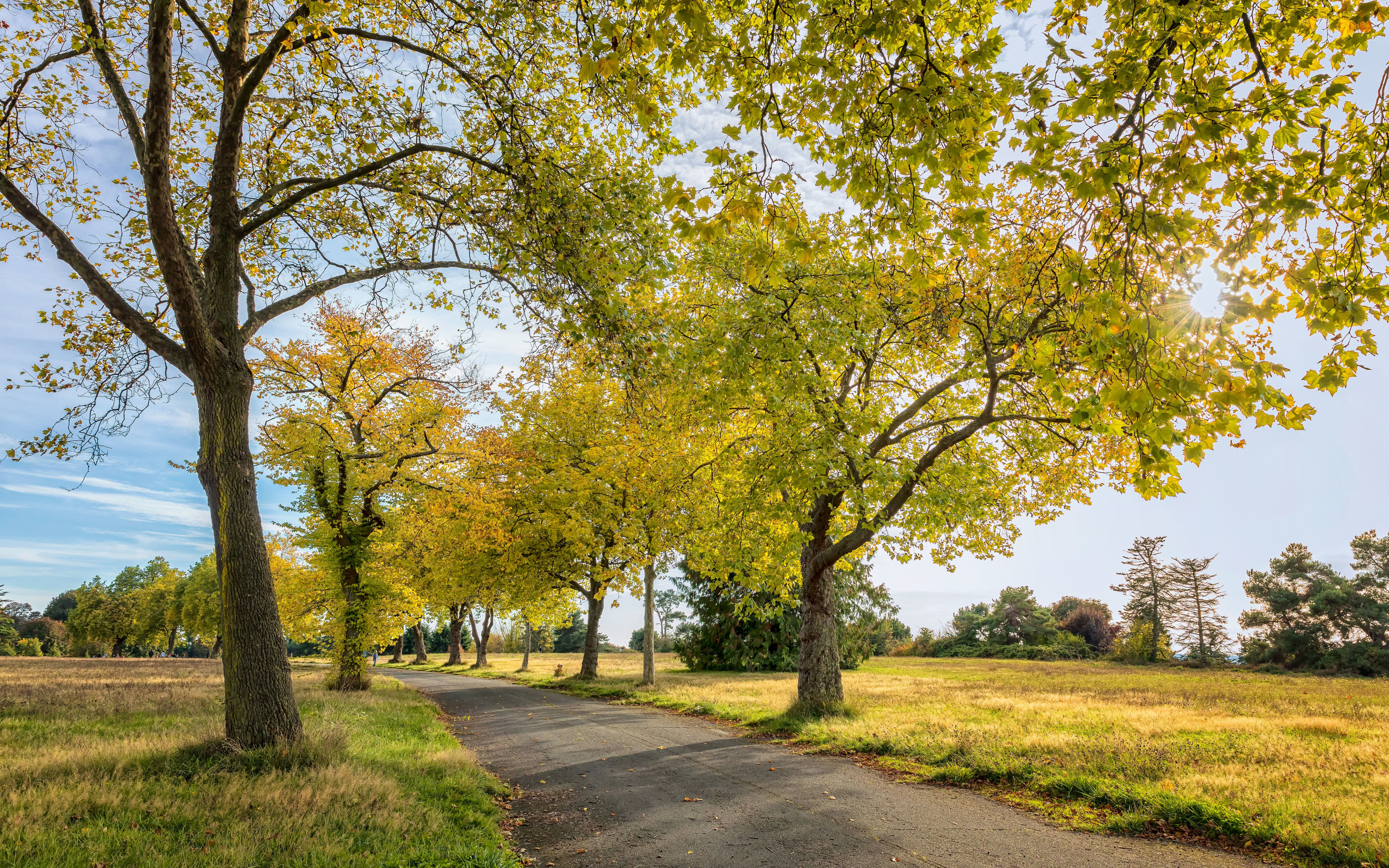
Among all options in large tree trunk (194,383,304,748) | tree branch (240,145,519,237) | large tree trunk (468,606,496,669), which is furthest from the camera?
large tree trunk (468,606,496,669)

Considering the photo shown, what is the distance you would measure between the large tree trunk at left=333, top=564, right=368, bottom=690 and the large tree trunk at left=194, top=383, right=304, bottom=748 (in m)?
10.7

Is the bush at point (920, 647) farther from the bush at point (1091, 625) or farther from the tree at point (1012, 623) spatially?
the bush at point (1091, 625)

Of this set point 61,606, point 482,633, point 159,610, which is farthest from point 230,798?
point 61,606

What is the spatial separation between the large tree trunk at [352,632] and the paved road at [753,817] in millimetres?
8387

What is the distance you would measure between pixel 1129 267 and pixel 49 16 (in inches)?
534

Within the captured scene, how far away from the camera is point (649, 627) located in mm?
21875

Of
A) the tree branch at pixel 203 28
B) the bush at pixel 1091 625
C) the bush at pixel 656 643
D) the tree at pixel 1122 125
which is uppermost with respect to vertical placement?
the tree branch at pixel 203 28

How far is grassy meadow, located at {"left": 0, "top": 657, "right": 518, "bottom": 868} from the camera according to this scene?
4570 mm

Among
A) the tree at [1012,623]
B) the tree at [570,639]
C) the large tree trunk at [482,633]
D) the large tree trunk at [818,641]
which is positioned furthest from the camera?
the tree at [570,639]

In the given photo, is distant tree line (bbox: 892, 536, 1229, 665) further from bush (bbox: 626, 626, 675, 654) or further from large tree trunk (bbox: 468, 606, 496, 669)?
large tree trunk (bbox: 468, 606, 496, 669)

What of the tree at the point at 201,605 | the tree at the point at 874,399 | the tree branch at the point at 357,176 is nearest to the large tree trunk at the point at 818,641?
the tree at the point at 874,399

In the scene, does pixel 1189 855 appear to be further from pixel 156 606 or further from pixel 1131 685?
pixel 156 606

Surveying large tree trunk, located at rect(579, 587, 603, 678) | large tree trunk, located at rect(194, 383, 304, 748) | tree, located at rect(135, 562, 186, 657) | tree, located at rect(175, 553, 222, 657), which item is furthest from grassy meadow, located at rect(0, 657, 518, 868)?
tree, located at rect(135, 562, 186, 657)

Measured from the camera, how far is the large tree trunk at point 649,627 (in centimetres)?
2112
